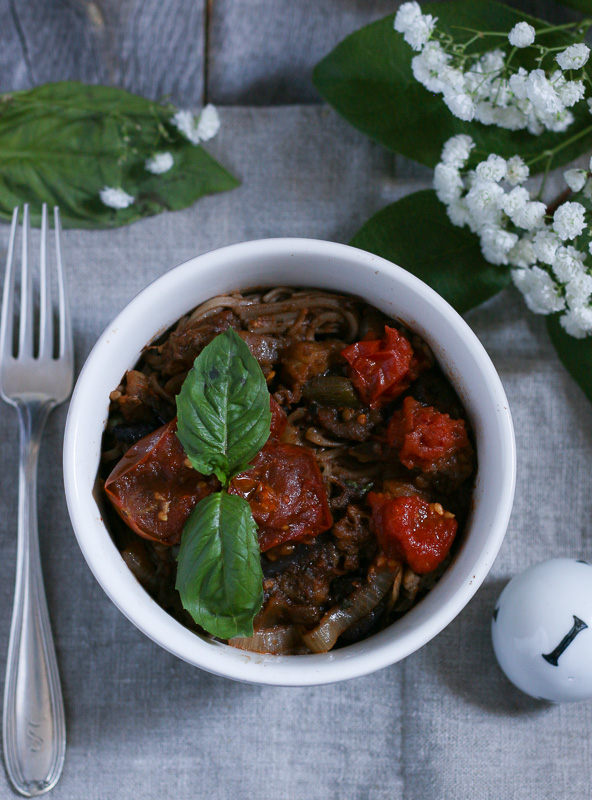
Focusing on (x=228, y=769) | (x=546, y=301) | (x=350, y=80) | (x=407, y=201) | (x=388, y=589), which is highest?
(x=350, y=80)

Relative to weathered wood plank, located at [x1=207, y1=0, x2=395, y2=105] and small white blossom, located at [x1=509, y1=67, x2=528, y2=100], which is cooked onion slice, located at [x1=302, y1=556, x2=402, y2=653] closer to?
small white blossom, located at [x1=509, y1=67, x2=528, y2=100]

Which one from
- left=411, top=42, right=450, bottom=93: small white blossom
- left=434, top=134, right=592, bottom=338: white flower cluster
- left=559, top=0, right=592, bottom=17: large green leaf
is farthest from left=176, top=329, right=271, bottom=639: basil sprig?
left=559, top=0, right=592, bottom=17: large green leaf

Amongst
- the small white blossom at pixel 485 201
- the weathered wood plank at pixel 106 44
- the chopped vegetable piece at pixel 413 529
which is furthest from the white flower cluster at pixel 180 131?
the chopped vegetable piece at pixel 413 529

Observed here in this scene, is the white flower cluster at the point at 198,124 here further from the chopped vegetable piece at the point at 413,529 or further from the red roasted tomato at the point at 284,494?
the chopped vegetable piece at the point at 413,529

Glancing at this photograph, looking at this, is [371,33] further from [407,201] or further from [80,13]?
[80,13]

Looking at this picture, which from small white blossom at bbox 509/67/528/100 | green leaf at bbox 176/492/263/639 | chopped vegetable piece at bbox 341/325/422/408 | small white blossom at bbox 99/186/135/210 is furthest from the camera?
small white blossom at bbox 99/186/135/210

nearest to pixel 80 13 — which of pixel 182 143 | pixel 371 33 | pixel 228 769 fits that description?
pixel 182 143
